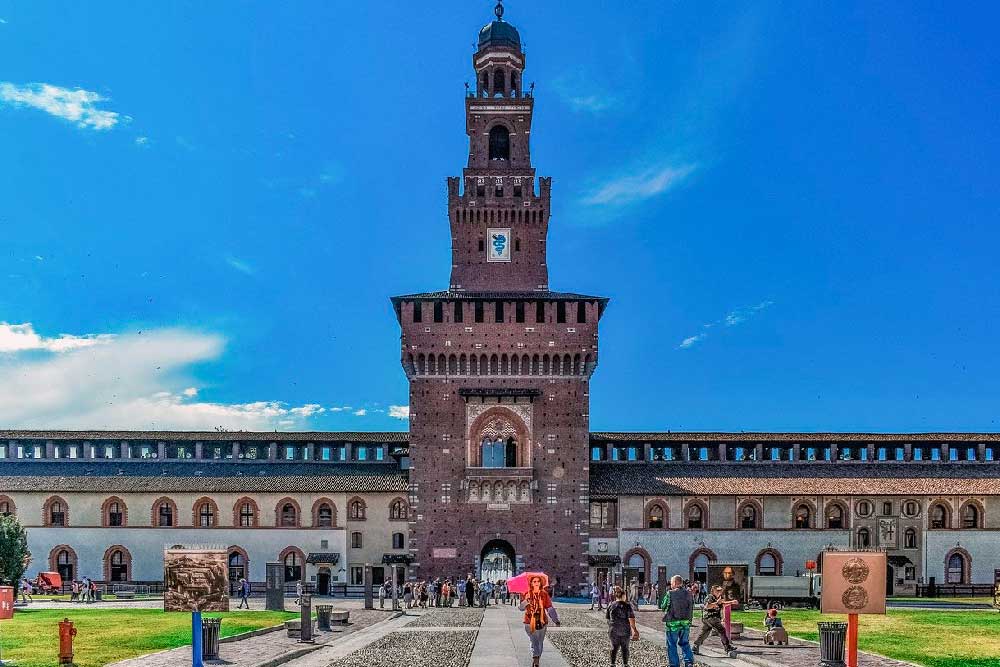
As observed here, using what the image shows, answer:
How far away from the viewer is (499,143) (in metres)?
64.5

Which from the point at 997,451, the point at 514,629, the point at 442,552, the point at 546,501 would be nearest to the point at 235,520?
the point at 442,552

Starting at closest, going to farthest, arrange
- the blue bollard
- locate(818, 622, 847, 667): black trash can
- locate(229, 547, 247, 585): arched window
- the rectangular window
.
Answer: the blue bollard, locate(818, 622, 847, 667): black trash can, the rectangular window, locate(229, 547, 247, 585): arched window

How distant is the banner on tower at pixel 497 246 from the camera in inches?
2451

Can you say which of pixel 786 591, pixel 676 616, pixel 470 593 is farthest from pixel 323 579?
pixel 676 616

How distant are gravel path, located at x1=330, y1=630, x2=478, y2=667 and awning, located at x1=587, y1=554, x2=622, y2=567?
26588 millimetres

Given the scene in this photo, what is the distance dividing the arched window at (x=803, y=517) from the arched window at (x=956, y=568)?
8.76 metres

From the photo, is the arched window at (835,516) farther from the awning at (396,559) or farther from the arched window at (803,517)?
the awning at (396,559)

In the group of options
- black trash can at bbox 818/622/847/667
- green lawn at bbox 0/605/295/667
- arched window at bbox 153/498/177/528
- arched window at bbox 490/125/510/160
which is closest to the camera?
black trash can at bbox 818/622/847/667

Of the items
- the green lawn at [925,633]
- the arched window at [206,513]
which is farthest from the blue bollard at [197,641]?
the arched window at [206,513]

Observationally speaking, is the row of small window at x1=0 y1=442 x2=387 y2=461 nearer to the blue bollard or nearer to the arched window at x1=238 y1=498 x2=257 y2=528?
the arched window at x1=238 y1=498 x2=257 y2=528

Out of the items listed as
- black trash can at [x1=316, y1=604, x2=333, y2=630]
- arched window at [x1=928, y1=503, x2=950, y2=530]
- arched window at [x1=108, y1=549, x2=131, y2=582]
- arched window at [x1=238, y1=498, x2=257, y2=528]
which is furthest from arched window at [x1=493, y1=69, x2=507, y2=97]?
black trash can at [x1=316, y1=604, x2=333, y2=630]

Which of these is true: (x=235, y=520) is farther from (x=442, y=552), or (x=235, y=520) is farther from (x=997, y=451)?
(x=997, y=451)

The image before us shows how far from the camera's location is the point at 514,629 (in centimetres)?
3269

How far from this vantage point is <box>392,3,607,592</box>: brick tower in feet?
186
